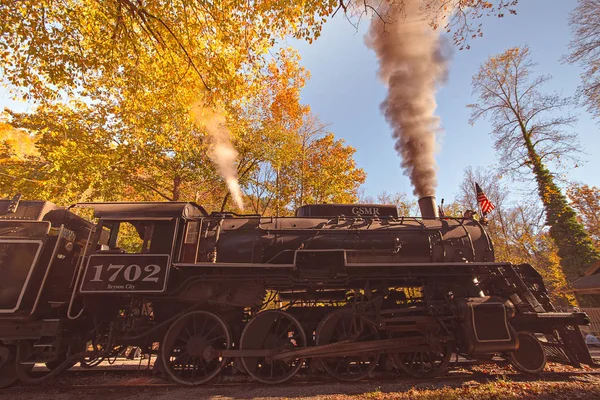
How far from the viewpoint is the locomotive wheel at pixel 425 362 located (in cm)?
521

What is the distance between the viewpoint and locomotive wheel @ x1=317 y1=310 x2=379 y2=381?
5117 millimetres

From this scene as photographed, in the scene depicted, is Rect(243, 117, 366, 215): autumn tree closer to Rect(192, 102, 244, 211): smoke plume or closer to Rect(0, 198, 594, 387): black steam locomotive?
Rect(192, 102, 244, 211): smoke plume

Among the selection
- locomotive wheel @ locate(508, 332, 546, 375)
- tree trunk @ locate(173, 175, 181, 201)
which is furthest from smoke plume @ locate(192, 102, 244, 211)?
locomotive wheel @ locate(508, 332, 546, 375)

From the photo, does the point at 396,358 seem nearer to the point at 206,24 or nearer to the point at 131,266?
the point at 131,266

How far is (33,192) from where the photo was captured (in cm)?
1125

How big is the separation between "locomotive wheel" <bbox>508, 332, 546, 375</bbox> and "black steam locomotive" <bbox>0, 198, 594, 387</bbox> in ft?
0.06

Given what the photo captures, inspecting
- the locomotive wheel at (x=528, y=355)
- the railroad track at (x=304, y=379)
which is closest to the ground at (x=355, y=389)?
the railroad track at (x=304, y=379)

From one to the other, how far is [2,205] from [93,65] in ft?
14.6

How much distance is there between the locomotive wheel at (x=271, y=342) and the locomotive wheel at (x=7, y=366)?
4231 millimetres

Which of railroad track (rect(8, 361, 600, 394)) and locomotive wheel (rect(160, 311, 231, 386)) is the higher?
locomotive wheel (rect(160, 311, 231, 386))

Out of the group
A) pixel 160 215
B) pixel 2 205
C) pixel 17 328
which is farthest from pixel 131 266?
pixel 2 205

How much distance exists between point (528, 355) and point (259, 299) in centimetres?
502

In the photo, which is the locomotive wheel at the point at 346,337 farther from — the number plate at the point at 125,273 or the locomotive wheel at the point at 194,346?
the number plate at the point at 125,273

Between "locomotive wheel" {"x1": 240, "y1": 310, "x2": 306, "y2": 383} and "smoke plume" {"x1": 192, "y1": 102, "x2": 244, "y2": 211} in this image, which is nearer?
"locomotive wheel" {"x1": 240, "y1": 310, "x2": 306, "y2": 383}
